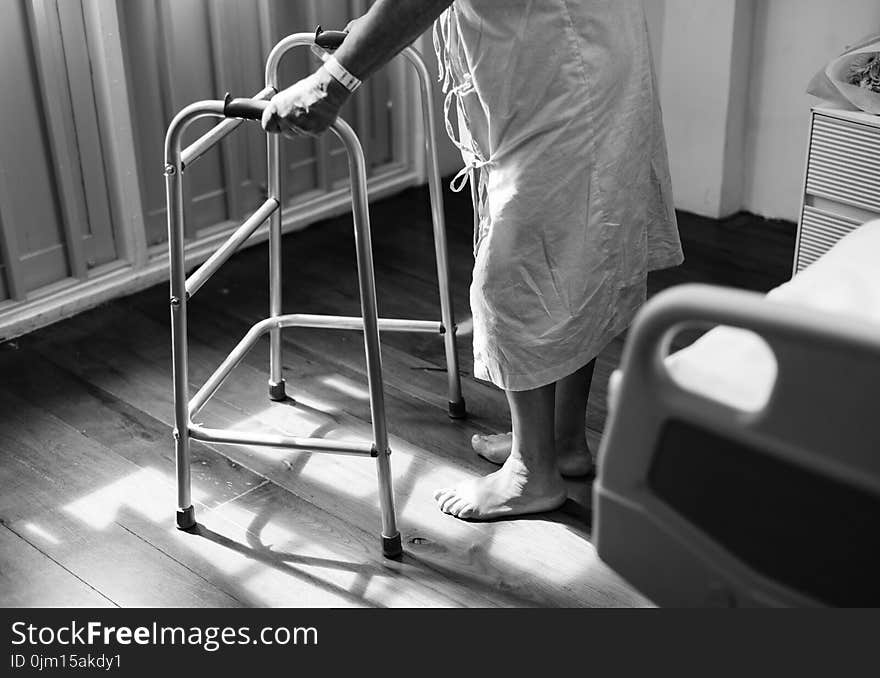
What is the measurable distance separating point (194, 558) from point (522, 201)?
80cm

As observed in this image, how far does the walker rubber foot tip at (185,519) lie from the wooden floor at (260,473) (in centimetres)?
2

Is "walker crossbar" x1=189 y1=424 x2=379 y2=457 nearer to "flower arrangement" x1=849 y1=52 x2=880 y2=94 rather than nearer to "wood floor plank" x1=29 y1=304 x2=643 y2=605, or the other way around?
"wood floor plank" x1=29 y1=304 x2=643 y2=605

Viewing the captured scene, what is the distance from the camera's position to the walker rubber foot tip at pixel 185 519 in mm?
1945

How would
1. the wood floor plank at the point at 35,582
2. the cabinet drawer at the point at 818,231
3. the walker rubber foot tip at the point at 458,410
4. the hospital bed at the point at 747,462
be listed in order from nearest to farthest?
the hospital bed at the point at 747,462 < the wood floor plank at the point at 35,582 < the walker rubber foot tip at the point at 458,410 < the cabinet drawer at the point at 818,231

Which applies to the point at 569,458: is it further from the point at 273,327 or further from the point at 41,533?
the point at 41,533

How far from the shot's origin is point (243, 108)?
1.61 metres

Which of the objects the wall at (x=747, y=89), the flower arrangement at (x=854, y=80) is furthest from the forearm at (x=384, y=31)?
the wall at (x=747, y=89)

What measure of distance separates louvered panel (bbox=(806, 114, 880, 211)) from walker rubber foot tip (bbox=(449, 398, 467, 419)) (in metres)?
0.95

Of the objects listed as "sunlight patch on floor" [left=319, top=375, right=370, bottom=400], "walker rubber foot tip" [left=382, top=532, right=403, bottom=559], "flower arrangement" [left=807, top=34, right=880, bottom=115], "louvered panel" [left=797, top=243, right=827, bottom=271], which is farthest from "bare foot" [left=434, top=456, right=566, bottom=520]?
"flower arrangement" [left=807, top=34, right=880, bottom=115]

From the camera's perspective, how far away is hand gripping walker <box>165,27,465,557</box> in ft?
5.41

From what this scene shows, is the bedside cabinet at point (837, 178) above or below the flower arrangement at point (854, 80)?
below

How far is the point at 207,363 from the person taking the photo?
252 centimetres

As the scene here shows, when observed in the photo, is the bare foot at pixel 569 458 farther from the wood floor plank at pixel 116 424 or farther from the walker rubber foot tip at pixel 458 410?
the wood floor plank at pixel 116 424

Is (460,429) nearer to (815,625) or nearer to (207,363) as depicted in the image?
(207,363)
